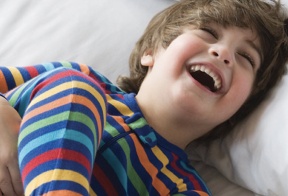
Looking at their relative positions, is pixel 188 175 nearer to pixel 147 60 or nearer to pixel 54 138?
pixel 147 60

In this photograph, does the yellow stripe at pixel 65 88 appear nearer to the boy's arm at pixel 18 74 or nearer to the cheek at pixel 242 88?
the boy's arm at pixel 18 74

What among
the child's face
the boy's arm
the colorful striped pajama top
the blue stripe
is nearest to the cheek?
the child's face

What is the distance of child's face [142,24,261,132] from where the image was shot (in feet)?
2.92

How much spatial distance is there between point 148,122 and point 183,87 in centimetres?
11

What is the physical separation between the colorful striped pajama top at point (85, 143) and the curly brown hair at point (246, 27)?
0.46 feet

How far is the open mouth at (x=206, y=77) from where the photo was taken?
894 mm

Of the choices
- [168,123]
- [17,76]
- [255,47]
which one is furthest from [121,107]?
[255,47]

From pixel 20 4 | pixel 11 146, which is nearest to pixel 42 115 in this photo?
pixel 11 146

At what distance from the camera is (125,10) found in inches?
48.7

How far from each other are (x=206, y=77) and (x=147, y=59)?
15cm

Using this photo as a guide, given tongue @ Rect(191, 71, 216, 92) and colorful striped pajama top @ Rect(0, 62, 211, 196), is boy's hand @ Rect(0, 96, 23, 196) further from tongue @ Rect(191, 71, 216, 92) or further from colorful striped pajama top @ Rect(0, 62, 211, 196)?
tongue @ Rect(191, 71, 216, 92)

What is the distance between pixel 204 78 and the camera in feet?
3.15

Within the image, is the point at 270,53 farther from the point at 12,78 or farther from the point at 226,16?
the point at 12,78

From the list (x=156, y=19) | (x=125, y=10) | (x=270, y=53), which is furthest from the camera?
(x=125, y=10)
